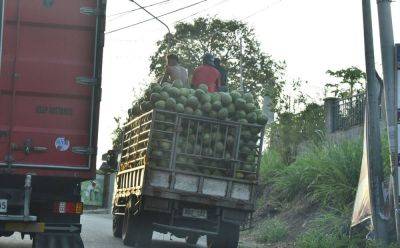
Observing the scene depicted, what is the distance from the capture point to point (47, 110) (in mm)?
8977

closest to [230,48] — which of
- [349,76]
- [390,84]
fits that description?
[349,76]

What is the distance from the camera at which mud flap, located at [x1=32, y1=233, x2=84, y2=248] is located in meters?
8.95

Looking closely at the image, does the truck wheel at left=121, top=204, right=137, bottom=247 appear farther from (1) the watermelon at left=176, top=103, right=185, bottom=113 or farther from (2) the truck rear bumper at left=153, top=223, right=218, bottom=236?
(1) the watermelon at left=176, top=103, right=185, bottom=113

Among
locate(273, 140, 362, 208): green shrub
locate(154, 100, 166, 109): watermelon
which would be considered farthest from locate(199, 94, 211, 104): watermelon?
locate(273, 140, 362, 208): green shrub

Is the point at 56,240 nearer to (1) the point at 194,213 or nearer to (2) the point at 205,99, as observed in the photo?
(1) the point at 194,213

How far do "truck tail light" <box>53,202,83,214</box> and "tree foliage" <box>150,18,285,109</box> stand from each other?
3116cm

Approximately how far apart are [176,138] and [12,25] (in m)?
3.67

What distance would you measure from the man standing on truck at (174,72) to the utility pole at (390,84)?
397cm

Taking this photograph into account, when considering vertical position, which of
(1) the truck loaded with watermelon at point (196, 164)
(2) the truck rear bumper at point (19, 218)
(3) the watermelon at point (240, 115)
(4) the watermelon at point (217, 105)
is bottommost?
(2) the truck rear bumper at point (19, 218)

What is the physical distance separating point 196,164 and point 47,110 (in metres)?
3.43

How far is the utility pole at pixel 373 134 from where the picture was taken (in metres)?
10.6

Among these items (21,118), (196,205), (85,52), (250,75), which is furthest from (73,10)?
(250,75)

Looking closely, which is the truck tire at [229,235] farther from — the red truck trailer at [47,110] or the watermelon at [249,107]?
the red truck trailer at [47,110]

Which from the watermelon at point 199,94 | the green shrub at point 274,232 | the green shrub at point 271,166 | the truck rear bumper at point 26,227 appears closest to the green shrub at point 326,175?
the green shrub at point 274,232
